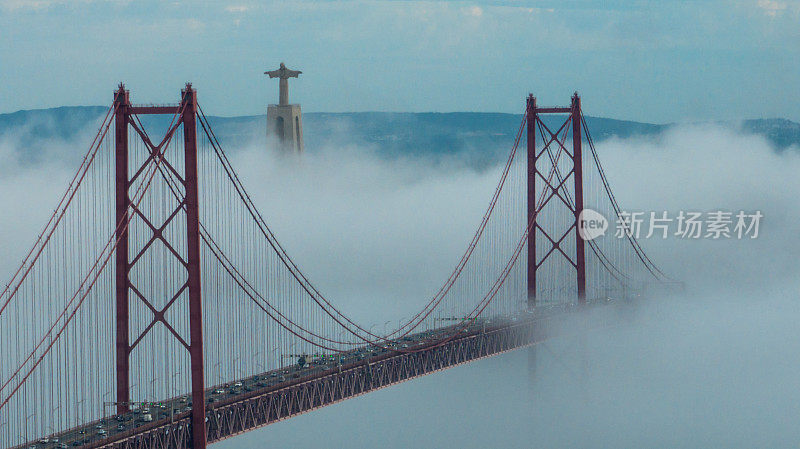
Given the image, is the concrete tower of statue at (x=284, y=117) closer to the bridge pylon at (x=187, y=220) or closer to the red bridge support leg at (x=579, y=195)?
the red bridge support leg at (x=579, y=195)

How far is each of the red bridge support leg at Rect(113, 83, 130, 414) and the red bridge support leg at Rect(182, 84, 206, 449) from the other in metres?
1.83

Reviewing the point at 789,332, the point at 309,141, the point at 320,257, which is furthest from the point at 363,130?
the point at 789,332

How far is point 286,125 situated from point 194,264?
4487cm

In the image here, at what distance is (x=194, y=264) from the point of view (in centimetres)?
4528

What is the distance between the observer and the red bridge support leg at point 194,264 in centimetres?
4500

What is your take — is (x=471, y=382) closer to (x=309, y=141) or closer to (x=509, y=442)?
(x=509, y=442)

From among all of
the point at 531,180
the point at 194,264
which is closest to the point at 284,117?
the point at 531,180

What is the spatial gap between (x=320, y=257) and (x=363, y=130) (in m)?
55.2

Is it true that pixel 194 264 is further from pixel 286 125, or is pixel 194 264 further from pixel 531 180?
pixel 286 125

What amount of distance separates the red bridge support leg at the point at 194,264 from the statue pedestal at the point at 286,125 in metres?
43.0

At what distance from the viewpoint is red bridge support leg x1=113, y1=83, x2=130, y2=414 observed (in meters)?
45.4

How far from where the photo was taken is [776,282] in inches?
5418

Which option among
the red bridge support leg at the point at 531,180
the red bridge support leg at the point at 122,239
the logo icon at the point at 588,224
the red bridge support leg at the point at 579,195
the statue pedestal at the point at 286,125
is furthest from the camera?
the statue pedestal at the point at 286,125

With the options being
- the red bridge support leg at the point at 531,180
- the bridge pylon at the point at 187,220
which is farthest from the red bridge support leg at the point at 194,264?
the red bridge support leg at the point at 531,180
